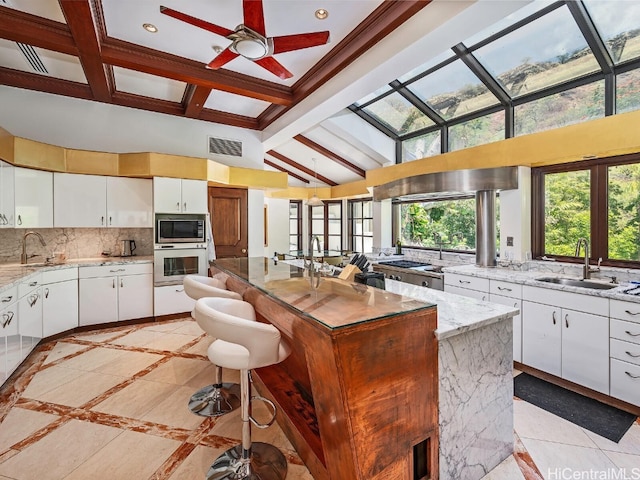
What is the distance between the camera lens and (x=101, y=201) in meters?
4.46

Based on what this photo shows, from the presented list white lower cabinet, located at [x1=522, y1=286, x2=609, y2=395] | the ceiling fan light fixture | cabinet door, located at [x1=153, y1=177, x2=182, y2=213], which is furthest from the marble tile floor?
the ceiling fan light fixture

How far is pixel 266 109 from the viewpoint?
209 inches

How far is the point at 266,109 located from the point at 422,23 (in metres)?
3.29

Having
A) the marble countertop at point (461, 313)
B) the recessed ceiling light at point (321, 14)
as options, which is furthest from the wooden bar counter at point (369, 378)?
the recessed ceiling light at point (321, 14)

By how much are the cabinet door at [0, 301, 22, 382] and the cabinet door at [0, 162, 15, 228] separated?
49.2 inches

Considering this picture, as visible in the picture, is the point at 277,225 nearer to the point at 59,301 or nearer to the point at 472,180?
the point at 59,301

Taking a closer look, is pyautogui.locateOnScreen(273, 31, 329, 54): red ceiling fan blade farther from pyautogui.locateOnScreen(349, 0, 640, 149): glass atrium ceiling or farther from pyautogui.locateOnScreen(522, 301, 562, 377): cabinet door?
pyautogui.locateOnScreen(522, 301, 562, 377): cabinet door

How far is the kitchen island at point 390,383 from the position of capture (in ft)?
4.22

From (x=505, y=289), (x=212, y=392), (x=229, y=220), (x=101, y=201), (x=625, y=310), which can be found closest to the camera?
(x=625, y=310)

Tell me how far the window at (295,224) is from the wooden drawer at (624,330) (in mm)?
7659

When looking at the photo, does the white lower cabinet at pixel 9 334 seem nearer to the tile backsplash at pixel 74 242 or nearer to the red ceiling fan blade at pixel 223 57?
the tile backsplash at pixel 74 242

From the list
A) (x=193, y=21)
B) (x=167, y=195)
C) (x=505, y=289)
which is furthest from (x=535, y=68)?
(x=167, y=195)

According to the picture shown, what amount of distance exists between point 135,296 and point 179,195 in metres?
1.62

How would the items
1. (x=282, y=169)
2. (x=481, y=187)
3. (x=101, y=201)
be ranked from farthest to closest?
1. (x=282, y=169)
2. (x=101, y=201)
3. (x=481, y=187)
